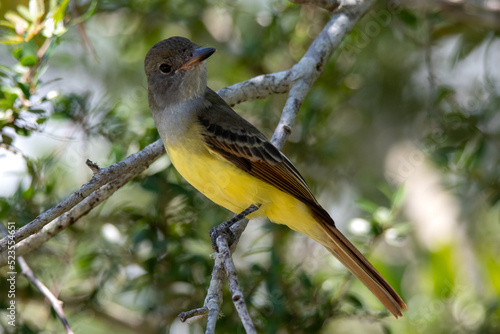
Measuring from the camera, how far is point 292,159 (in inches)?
194

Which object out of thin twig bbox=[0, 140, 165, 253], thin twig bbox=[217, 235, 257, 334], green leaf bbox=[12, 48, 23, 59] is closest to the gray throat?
thin twig bbox=[0, 140, 165, 253]

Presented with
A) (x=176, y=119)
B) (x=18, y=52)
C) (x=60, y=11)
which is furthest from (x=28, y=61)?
(x=176, y=119)

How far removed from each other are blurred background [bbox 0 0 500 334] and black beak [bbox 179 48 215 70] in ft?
2.12

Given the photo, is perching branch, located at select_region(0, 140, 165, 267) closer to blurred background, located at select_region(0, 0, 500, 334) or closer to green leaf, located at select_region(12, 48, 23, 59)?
blurred background, located at select_region(0, 0, 500, 334)

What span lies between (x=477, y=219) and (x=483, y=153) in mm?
1479

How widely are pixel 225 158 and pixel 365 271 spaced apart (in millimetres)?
1072

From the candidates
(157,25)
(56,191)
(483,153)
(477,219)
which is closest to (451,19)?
(483,153)

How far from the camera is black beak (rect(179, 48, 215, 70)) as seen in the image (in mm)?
3582

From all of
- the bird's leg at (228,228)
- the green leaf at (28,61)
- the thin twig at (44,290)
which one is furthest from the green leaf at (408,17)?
the thin twig at (44,290)

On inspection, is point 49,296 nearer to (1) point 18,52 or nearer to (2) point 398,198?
(1) point 18,52

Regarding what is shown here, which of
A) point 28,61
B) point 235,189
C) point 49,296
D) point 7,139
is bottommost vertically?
point 49,296

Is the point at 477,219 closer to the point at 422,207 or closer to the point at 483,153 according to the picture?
the point at 422,207

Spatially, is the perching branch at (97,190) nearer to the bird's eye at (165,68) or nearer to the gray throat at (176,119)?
the gray throat at (176,119)

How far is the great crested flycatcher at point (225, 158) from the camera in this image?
11.1ft
